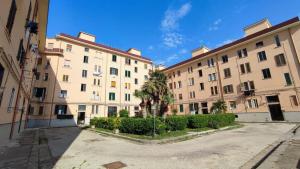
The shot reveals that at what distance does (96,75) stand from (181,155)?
3091cm

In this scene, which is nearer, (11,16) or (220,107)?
(11,16)

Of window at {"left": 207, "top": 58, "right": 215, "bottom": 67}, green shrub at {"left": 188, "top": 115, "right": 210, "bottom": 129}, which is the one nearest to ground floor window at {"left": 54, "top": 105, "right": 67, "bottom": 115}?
green shrub at {"left": 188, "top": 115, "right": 210, "bottom": 129}

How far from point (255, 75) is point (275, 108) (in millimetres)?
6293

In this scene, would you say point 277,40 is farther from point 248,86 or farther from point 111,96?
point 111,96

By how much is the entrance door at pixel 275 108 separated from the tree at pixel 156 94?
16.9 metres

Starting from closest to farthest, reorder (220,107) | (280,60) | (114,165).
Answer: (114,165) → (280,60) → (220,107)

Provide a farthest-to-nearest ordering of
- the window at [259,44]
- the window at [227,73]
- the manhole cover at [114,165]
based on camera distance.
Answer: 1. the window at [227,73]
2. the window at [259,44]
3. the manhole cover at [114,165]

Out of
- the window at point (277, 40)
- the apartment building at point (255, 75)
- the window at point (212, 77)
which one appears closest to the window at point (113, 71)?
the apartment building at point (255, 75)

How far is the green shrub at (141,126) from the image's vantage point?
41.5 ft

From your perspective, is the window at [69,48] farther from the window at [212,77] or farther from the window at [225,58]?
the window at [225,58]

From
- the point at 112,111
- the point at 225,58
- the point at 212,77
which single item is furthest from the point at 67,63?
the point at 225,58

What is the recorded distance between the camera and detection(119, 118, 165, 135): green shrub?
1265cm

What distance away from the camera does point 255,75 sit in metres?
27.0

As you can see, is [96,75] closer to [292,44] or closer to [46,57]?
[46,57]
